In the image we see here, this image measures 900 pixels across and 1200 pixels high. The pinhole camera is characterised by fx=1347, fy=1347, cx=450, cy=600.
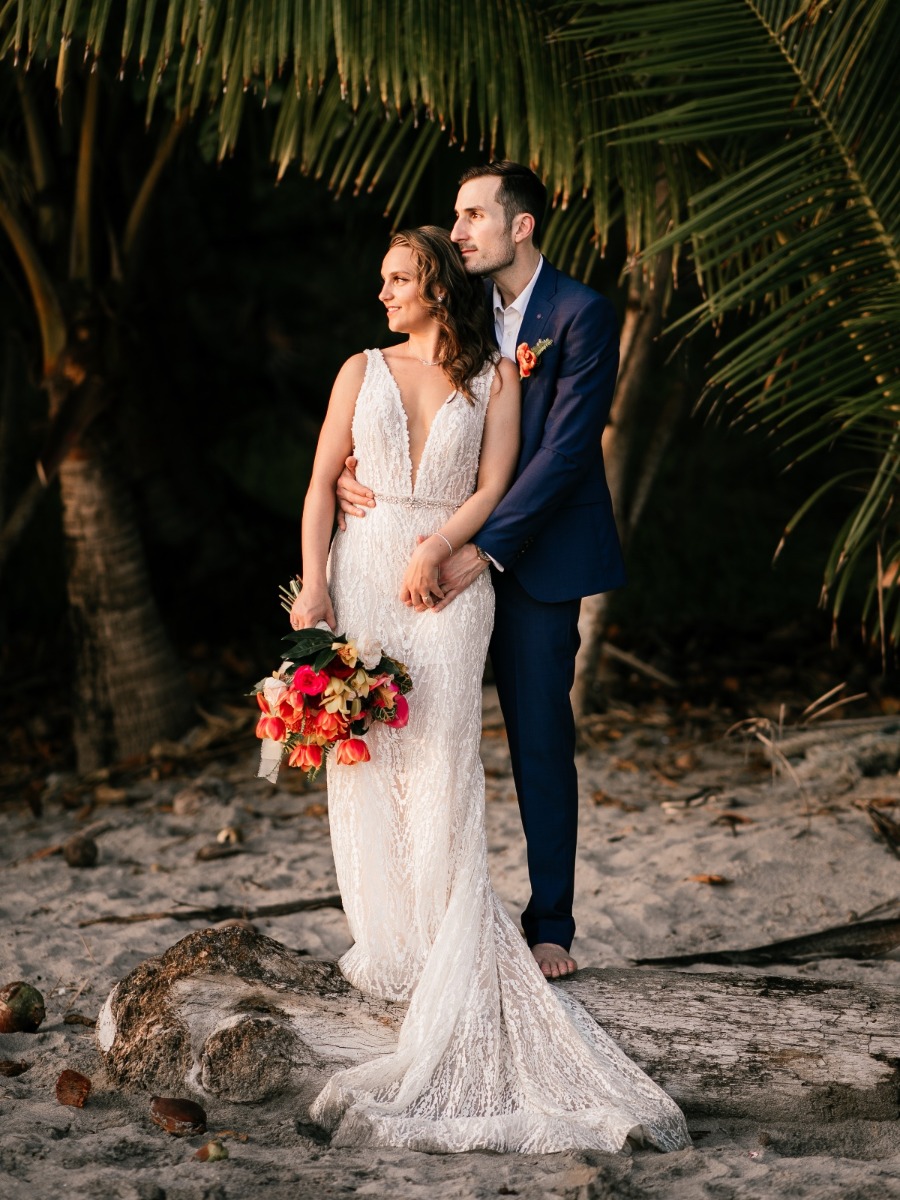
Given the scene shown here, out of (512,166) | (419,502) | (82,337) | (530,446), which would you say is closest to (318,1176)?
(419,502)

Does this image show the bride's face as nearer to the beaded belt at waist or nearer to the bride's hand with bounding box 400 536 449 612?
the beaded belt at waist

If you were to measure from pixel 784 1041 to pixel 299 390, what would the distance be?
22.4 feet

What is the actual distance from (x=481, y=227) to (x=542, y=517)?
0.80 metres

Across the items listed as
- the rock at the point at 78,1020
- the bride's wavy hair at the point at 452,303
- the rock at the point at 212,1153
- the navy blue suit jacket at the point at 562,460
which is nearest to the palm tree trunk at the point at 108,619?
the rock at the point at 78,1020

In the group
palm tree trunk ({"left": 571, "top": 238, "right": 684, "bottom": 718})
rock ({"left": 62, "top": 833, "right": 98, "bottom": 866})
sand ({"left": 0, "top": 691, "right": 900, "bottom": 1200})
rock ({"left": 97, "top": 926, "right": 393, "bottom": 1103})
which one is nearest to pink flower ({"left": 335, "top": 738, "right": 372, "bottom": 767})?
rock ({"left": 97, "top": 926, "right": 393, "bottom": 1103})

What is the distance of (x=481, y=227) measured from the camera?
11.9 ft

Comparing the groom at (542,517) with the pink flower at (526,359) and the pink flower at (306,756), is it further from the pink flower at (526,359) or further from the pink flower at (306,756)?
the pink flower at (306,756)

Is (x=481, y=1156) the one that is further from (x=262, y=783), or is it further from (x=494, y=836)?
(x=262, y=783)

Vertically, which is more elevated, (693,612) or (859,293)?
(859,293)

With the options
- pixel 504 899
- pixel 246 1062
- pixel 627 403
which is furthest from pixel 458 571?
pixel 627 403

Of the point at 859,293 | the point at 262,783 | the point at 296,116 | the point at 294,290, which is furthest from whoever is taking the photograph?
the point at 294,290

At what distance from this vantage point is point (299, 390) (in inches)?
371

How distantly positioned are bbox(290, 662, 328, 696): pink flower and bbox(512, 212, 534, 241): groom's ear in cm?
133

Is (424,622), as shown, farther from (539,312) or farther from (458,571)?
(539,312)
